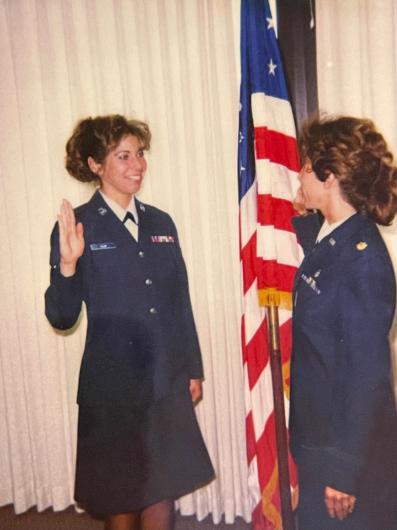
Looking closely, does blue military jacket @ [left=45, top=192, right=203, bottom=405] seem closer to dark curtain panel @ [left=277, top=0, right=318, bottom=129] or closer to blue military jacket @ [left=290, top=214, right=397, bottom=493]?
blue military jacket @ [left=290, top=214, right=397, bottom=493]

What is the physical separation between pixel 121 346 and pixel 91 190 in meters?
0.70

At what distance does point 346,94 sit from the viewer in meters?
1.95

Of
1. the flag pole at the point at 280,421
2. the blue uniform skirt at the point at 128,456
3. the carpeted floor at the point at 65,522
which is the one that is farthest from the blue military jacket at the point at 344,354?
the carpeted floor at the point at 65,522

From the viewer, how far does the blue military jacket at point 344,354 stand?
121 cm

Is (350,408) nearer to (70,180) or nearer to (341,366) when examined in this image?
(341,366)

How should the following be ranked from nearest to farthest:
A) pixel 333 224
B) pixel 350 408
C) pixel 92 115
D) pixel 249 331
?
pixel 350 408 < pixel 333 224 < pixel 249 331 < pixel 92 115

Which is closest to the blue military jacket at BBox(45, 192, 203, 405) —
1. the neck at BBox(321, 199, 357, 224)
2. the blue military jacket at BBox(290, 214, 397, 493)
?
the blue military jacket at BBox(290, 214, 397, 493)

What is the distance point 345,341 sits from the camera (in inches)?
48.7

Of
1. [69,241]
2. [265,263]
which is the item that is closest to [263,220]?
[265,263]

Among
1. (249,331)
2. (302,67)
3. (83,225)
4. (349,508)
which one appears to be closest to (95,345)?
(83,225)

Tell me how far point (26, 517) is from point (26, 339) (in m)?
0.78

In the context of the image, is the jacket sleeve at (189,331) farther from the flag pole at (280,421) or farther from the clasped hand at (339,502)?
the clasped hand at (339,502)

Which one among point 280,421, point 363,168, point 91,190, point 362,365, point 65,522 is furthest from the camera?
point 65,522

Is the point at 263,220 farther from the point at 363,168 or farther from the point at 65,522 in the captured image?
the point at 65,522
